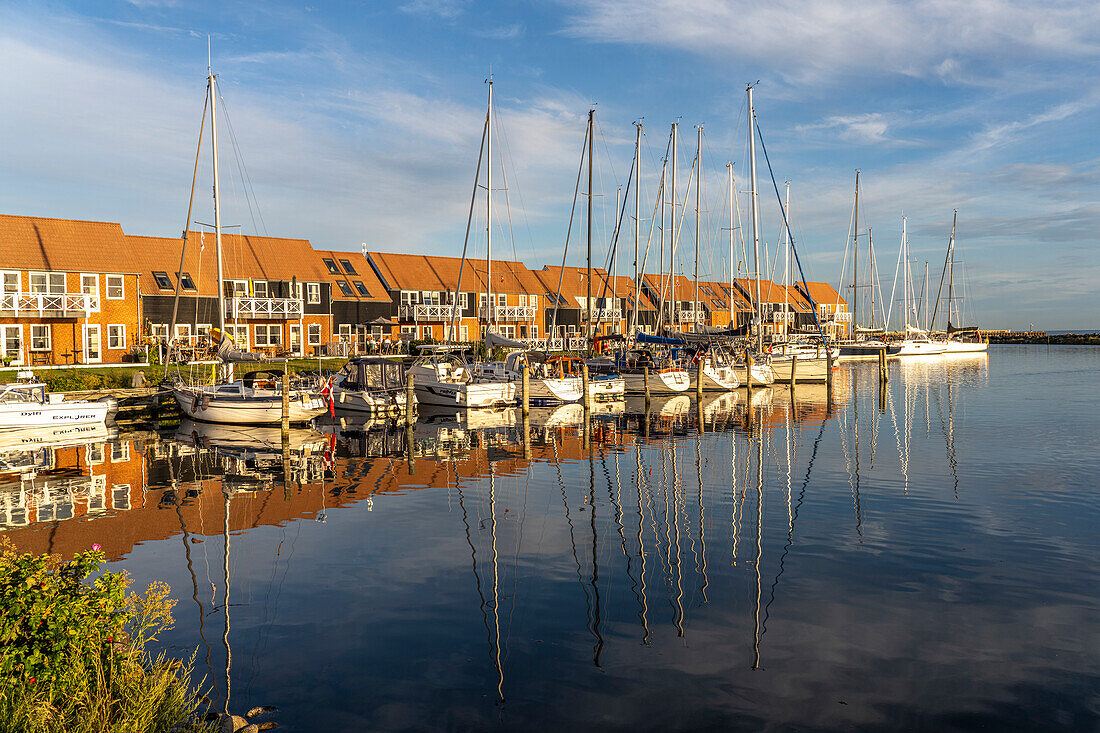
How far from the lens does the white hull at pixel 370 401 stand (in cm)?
3947

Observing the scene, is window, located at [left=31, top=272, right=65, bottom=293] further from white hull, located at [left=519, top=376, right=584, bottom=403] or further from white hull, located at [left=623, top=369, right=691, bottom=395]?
white hull, located at [left=623, top=369, right=691, bottom=395]

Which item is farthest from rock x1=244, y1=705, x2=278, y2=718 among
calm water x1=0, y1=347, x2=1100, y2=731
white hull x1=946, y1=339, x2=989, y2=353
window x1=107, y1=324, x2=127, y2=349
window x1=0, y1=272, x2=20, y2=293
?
white hull x1=946, y1=339, x2=989, y2=353

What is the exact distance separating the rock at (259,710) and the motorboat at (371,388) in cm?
3135

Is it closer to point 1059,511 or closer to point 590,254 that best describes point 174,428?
point 590,254

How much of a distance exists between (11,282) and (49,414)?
24519 millimetres

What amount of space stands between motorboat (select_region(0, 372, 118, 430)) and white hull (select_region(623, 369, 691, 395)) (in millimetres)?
28519

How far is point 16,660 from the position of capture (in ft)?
21.0

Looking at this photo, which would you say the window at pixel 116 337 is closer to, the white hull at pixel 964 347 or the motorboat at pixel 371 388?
the motorboat at pixel 371 388

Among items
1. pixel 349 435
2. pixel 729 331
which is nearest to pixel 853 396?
pixel 729 331

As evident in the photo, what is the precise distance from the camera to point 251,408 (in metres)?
32.8

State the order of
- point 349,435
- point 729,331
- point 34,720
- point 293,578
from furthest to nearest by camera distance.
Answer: point 729,331
point 349,435
point 293,578
point 34,720

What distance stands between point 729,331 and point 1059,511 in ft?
116

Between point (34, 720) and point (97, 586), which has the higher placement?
point (97, 586)

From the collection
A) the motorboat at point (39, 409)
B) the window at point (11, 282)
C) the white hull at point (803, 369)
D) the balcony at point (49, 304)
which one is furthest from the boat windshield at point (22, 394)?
the white hull at point (803, 369)
